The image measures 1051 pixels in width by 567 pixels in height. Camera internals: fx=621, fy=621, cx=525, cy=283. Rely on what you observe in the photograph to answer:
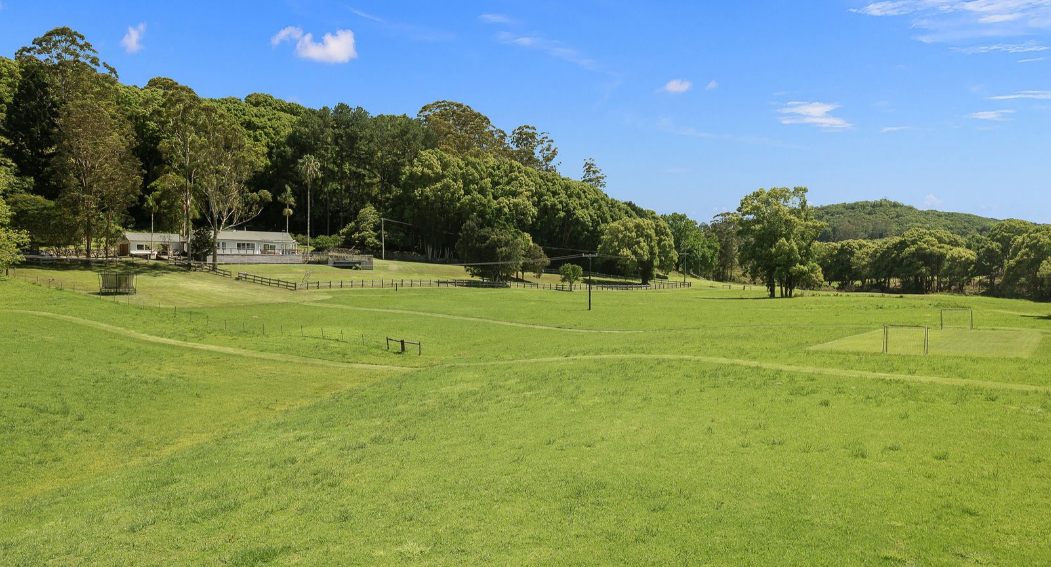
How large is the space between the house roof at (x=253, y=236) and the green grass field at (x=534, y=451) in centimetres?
6563

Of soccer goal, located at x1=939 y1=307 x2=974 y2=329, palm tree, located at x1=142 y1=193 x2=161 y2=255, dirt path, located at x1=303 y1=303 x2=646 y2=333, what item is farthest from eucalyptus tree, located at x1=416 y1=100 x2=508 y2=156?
soccer goal, located at x1=939 y1=307 x2=974 y2=329

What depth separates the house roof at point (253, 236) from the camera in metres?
104

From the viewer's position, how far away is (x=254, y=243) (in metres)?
106

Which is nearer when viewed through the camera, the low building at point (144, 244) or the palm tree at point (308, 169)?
the low building at point (144, 244)

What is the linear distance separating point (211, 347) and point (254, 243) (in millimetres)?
69410

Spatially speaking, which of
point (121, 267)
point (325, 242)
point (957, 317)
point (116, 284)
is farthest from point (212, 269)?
point (957, 317)

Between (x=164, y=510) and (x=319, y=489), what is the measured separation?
3717 millimetres

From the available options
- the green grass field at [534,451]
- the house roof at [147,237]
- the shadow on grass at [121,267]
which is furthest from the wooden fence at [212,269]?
the green grass field at [534,451]

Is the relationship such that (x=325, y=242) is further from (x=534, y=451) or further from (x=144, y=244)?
(x=534, y=451)

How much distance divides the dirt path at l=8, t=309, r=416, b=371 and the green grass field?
1.06ft

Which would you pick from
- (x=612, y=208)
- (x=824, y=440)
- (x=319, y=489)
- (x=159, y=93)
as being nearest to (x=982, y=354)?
(x=824, y=440)

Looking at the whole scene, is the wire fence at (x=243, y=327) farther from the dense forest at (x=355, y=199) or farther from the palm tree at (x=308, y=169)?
the palm tree at (x=308, y=169)

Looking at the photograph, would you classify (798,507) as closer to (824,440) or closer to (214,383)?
(824,440)

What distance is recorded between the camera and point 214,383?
33094 mm
